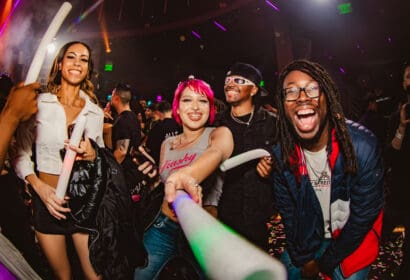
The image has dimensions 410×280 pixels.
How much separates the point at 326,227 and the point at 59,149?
2.14 m

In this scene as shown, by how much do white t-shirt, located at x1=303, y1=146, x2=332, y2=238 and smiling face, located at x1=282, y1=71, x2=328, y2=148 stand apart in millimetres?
89

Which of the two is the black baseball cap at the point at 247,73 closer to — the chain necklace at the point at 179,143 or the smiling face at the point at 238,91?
the smiling face at the point at 238,91

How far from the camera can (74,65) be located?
9.35 ft

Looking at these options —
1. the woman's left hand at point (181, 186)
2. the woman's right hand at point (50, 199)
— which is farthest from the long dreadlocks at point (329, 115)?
the woman's right hand at point (50, 199)

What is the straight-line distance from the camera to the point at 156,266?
269 centimetres

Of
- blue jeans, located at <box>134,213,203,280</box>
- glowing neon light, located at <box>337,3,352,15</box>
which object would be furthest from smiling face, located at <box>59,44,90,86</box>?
glowing neon light, located at <box>337,3,352,15</box>

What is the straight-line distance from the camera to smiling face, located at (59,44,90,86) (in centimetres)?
284

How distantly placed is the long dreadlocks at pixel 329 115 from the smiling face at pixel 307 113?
0.15 ft

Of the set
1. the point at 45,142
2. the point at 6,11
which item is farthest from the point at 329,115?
the point at 6,11

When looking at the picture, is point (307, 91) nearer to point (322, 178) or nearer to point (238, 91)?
point (322, 178)

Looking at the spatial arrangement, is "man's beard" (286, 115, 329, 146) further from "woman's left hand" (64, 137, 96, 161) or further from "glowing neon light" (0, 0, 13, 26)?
"glowing neon light" (0, 0, 13, 26)

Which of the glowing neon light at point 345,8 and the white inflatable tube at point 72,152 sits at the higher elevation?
the glowing neon light at point 345,8

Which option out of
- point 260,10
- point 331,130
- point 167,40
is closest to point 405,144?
point 331,130

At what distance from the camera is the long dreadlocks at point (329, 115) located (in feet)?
6.93
